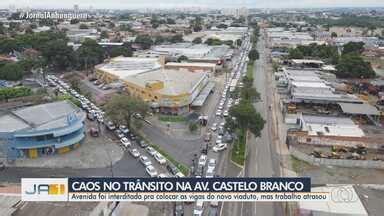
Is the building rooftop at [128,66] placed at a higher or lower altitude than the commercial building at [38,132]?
higher

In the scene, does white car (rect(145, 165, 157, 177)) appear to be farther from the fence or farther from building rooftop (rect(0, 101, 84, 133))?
the fence

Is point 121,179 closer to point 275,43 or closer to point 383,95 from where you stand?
point 383,95

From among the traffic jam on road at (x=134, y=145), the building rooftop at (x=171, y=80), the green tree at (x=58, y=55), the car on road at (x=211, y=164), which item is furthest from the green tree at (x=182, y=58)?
the car on road at (x=211, y=164)

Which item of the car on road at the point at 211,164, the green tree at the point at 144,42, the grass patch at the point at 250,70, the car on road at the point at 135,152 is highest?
the green tree at the point at 144,42

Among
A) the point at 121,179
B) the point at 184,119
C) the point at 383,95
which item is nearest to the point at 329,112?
the point at 383,95

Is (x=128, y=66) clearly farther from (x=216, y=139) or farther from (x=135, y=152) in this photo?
(x=135, y=152)

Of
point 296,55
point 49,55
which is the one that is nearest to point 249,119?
point 49,55

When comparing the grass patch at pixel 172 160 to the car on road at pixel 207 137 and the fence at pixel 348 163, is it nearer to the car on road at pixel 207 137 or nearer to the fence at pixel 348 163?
the car on road at pixel 207 137
